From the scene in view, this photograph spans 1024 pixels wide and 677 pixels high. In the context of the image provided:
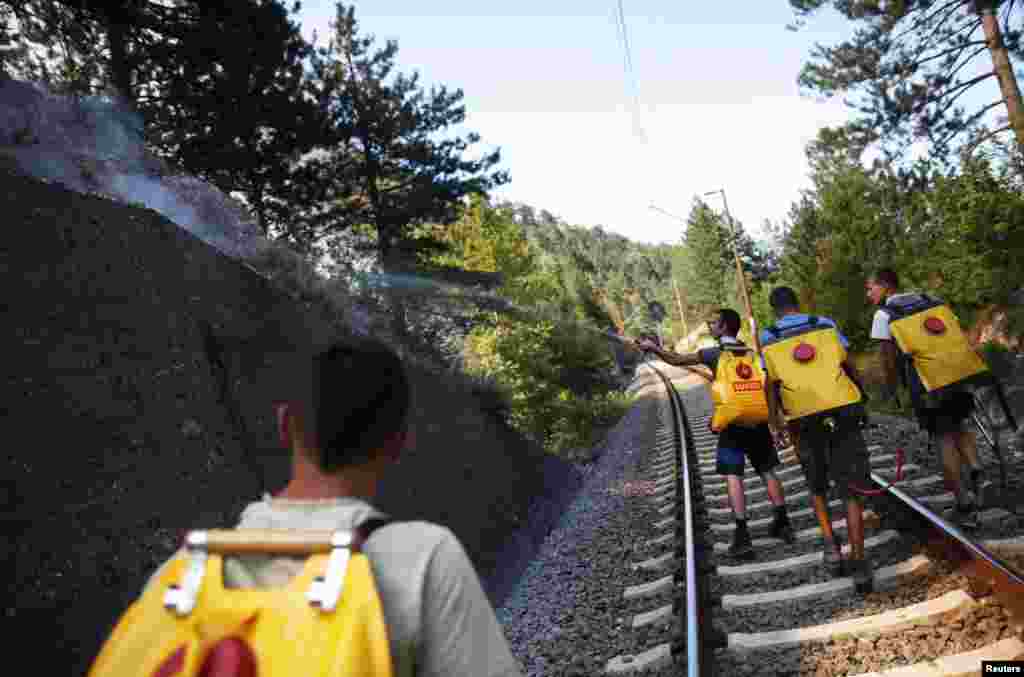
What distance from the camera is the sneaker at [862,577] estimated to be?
4898 mm

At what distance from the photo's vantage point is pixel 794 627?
4707 millimetres

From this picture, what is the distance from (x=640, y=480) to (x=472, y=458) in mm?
3238

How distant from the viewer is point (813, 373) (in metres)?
5.53

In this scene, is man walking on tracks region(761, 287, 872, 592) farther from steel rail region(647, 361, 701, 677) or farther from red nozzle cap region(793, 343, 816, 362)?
steel rail region(647, 361, 701, 677)

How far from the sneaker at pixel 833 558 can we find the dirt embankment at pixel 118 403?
3.43 metres

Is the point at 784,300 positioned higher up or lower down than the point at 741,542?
higher up

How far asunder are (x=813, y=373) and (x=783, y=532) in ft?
6.28

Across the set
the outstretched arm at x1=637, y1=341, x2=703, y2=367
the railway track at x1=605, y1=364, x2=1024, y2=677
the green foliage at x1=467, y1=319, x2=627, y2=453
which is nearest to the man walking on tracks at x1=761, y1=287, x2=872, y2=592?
the railway track at x1=605, y1=364, x2=1024, y2=677

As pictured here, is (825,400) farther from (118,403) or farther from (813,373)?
(118,403)

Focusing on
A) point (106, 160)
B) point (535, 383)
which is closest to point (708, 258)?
point (535, 383)

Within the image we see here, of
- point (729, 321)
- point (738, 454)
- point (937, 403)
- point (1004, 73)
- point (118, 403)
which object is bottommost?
point (738, 454)

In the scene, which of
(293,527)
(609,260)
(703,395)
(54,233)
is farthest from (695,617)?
(609,260)

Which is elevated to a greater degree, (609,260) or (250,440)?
(609,260)

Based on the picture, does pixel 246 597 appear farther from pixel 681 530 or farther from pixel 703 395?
pixel 703 395
